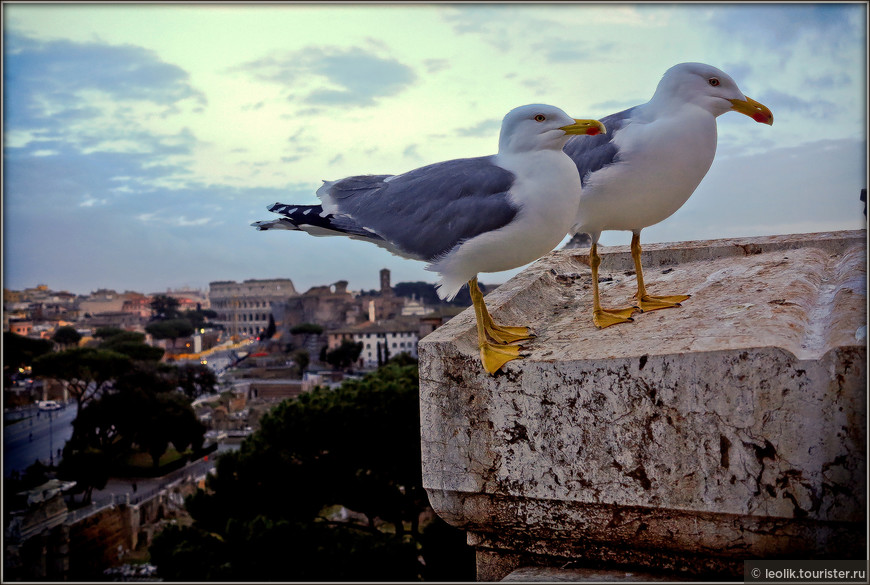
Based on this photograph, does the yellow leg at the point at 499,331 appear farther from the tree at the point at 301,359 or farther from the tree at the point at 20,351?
the tree at the point at 301,359

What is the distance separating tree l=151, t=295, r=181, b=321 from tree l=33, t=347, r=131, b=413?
78.4 feet

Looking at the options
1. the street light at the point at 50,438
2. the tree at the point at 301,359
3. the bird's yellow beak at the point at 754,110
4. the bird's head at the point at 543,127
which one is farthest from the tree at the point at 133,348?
the bird's yellow beak at the point at 754,110

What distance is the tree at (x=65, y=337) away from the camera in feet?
93.2

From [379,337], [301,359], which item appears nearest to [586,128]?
[301,359]

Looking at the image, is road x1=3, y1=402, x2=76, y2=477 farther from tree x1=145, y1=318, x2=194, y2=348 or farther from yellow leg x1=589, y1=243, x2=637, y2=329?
yellow leg x1=589, y1=243, x2=637, y2=329

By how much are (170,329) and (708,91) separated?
42.4 meters

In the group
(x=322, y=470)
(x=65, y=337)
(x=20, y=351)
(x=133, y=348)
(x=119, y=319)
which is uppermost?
(x=119, y=319)

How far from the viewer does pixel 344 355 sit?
3878cm

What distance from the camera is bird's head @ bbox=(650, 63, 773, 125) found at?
1.91 m

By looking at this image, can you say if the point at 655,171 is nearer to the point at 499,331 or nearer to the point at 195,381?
the point at 499,331

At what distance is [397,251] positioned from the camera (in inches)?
74.2

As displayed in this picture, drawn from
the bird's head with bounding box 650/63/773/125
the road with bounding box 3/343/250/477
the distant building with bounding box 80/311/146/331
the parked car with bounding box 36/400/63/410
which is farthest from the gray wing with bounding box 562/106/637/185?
the distant building with bounding box 80/311/146/331

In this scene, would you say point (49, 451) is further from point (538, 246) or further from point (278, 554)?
point (538, 246)

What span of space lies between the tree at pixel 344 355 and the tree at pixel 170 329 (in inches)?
362
